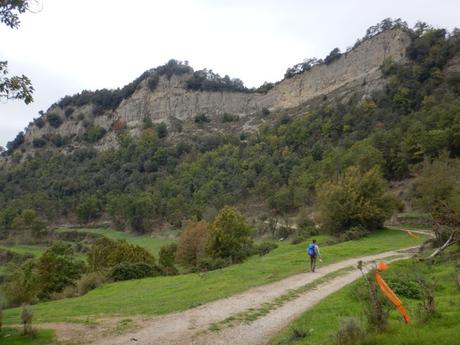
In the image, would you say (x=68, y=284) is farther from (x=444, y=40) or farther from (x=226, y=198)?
(x=444, y=40)

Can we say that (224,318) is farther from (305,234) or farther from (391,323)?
(305,234)

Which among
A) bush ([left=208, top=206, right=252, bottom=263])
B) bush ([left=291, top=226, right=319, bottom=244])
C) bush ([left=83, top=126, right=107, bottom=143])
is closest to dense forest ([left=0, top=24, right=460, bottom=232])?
bush ([left=291, top=226, right=319, bottom=244])

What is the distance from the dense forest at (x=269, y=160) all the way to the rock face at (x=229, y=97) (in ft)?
27.2

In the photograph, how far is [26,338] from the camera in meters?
11.6

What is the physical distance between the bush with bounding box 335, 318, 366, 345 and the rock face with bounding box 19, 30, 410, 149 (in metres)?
98.1

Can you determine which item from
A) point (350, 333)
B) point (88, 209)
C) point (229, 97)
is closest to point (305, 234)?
point (350, 333)

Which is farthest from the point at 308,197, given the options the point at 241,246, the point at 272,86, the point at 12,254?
the point at 272,86

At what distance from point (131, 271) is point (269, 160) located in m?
58.3

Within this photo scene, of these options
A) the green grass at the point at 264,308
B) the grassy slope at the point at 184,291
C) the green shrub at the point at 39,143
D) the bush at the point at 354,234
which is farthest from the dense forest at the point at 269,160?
the green grass at the point at 264,308

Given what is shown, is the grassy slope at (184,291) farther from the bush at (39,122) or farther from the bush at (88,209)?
the bush at (39,122)

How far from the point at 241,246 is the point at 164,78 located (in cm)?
12519

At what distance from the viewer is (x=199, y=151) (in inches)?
4651

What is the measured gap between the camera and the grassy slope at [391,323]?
7020 millimetres

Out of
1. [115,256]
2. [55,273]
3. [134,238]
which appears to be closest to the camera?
[55,273]
